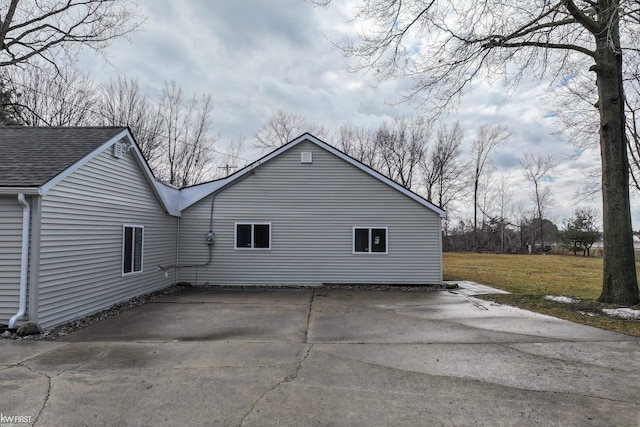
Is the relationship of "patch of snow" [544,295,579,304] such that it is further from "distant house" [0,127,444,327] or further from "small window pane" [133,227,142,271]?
"small window pane" [133,227,142,271]

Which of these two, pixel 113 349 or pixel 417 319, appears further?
pixel 417 319

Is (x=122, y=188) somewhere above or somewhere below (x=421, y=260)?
above

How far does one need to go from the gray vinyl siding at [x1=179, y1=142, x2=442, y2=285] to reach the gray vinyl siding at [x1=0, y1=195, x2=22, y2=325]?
6.51 meters

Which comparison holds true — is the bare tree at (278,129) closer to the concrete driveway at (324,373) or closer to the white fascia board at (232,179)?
the white fascia board at (232,179)

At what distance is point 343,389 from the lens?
4016 mm

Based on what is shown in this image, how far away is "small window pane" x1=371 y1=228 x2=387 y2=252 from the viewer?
42.7 ft

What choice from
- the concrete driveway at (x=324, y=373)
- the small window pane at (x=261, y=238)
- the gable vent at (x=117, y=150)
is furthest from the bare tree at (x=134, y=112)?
the concrete driveway at (x=324, y=373)

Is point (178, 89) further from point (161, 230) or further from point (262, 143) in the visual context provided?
point (161, 230)

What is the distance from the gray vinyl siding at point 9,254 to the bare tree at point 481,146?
40032 millimetres

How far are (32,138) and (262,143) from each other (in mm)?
23032

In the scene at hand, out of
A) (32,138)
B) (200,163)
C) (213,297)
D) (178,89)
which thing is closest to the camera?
(32,138)

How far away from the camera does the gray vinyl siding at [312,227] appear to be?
1293 cm

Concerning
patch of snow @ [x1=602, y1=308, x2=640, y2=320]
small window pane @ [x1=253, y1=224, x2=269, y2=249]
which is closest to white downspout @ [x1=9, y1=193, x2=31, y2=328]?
small window pane @ [x1=253, y1=224, x2=269, y2=249]

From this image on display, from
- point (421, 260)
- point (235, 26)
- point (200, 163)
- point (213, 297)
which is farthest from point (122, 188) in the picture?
point (200, 163)
